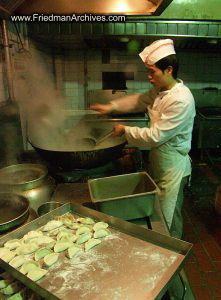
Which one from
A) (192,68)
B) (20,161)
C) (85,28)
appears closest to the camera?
(20,161)

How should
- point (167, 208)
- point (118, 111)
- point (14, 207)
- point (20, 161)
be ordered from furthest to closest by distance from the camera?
point (118, 111) → point (20, 161) → point (167, 208) → point (14, 207)

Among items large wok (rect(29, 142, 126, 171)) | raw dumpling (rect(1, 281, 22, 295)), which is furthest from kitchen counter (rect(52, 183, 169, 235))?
raw dumpling (rect(1, 281, 22, 295))

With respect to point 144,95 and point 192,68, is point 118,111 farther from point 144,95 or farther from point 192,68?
point 192,68

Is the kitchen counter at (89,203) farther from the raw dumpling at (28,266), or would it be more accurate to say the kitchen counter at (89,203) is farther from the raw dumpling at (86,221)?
the raw dumpling at (28,266)

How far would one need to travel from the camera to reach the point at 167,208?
7.89ft

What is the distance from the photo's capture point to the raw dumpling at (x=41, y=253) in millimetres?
1213

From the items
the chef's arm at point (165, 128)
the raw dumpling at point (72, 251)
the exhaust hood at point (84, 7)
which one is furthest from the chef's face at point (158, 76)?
the raw dumpling at point (72, 251)

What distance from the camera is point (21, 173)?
2035 millimetres

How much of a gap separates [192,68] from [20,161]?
16.7 ft

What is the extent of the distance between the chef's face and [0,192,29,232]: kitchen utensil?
1.41 meters

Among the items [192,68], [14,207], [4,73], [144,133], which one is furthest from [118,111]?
[192,68]

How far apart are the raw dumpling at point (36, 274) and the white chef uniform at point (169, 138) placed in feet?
4.35

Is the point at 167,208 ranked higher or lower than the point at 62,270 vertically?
lower

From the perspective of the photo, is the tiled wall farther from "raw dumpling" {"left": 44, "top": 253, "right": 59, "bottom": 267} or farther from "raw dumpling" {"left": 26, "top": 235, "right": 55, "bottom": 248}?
"raw dumpling" {"left": 44, "top": 253, "right": 59, "bottom": 267}
